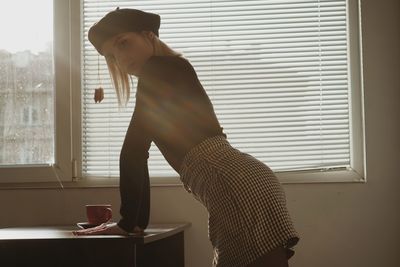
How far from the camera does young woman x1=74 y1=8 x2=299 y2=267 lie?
1482mm

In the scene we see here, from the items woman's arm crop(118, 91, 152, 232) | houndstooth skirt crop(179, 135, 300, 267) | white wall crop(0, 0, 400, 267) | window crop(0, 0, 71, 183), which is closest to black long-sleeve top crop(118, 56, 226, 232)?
woman's arm crop(118, 91, 152, 232)

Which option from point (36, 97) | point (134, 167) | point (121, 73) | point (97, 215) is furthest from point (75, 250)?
point (36, 97)

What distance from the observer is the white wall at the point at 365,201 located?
2.37 metres

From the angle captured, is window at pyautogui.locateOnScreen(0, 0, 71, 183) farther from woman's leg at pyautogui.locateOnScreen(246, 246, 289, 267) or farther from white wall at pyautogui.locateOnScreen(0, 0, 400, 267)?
woman's leg at pyautogui.locateOnScreen(246, 246, 289, 267)

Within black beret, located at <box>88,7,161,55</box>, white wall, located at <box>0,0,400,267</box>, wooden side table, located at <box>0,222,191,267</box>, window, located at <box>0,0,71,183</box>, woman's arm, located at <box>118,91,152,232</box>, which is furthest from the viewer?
window, located at <box>0,0,71,183</box>

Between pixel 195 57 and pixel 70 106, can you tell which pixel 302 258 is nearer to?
pixel 195 57

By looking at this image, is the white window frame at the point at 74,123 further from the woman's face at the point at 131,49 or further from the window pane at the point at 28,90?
the woman's face at the point at 131,49

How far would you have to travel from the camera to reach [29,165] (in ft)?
8.30

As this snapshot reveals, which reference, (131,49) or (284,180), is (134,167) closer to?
(131,49)

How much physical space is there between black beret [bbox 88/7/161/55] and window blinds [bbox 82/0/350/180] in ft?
2.28

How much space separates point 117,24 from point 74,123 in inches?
33.0

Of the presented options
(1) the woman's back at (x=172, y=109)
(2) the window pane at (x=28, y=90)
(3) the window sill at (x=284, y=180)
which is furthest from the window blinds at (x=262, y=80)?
A: (1) the woman's back at (x=172, y=109)

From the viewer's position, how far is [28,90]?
256 cm

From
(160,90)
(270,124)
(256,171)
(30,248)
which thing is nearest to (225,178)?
(256,171)
